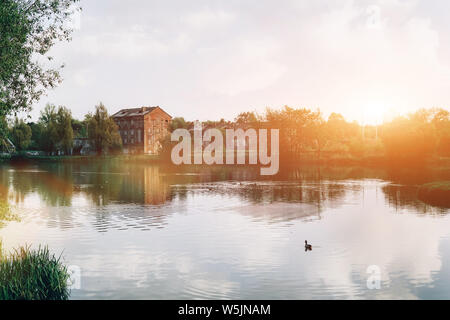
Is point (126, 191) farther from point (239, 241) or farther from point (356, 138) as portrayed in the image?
point (356, 138)

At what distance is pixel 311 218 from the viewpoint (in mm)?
37812

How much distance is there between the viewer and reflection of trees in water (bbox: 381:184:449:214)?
139 ft

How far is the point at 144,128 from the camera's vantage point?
165 m

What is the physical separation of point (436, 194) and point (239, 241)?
29.5 metres

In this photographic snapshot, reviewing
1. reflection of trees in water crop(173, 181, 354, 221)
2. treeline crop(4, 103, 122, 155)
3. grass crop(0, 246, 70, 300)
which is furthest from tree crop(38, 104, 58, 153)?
A: grass crop(0, 246, 70, 300)

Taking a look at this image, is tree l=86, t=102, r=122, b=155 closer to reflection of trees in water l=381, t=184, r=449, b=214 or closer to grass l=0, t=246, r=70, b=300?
reflection of trees in water l=381, t=184, r=449, b=214

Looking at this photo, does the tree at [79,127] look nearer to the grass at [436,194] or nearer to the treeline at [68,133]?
the treeline at [68,133]

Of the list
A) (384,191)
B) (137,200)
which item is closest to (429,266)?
(137,200)

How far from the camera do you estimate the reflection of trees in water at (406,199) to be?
42.3m

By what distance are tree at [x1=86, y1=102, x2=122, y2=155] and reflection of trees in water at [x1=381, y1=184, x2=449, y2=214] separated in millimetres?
91257

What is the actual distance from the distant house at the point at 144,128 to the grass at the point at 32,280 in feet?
482
